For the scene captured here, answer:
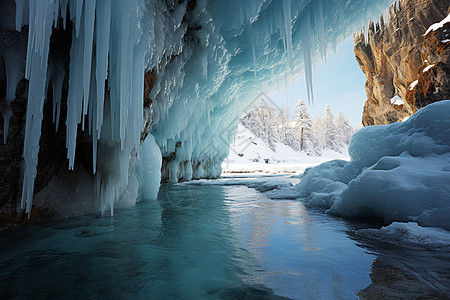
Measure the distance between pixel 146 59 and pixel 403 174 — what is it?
16.5ft

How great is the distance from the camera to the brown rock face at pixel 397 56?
12875mm

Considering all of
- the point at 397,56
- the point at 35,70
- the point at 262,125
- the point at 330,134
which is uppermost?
the point at 262,125

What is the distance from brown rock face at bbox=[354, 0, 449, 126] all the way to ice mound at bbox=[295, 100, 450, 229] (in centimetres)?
785

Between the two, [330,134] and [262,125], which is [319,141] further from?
[262,125]

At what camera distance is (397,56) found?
15.8 meters

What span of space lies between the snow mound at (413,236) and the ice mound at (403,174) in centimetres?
27

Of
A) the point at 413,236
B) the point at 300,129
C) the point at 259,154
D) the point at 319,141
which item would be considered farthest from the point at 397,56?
the point at 319,141

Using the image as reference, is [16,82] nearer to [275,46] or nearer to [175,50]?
[175,50]

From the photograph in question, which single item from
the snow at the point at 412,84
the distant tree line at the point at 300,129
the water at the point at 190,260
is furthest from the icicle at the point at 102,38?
the distant tree line at the point at 300,129

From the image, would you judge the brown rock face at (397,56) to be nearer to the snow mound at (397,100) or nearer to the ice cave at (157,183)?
the snow mound at (397,100)

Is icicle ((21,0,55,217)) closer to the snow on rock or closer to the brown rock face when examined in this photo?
the brown rock face

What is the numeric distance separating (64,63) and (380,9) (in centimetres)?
886

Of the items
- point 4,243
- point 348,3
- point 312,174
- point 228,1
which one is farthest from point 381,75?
point 4,243

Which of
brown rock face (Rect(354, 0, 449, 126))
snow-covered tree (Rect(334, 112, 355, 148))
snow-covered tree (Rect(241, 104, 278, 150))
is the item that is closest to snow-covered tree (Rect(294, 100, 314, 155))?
snow-covered tree (Rect(241, 104, 278, 150))
